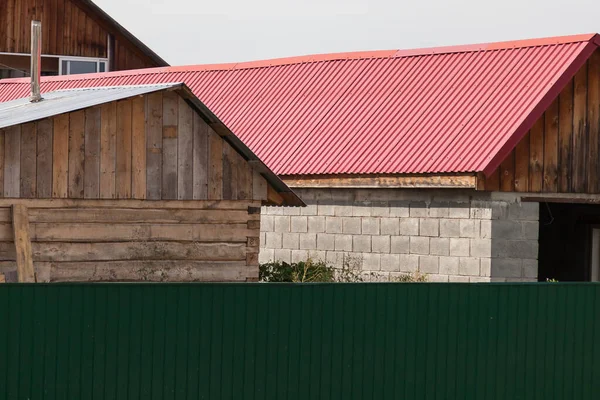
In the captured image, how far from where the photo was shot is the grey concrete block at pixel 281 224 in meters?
22.3

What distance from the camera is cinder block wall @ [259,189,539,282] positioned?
19.6 meters

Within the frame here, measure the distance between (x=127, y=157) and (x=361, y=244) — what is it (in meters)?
6.13

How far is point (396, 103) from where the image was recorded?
74.4 feet

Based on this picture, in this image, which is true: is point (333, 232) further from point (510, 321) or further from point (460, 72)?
point (510, 321)

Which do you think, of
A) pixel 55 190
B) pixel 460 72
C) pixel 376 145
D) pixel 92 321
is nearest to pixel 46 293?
pixel 92 321

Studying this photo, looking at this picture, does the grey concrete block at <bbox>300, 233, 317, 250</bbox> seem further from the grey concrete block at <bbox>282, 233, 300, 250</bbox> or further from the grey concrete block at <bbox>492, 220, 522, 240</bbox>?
the grey concrete block at <bbox>492, 220, 522, 240</bbox>

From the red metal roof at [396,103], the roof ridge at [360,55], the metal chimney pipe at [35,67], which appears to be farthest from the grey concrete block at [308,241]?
the metal chimney pipe at [35,67]

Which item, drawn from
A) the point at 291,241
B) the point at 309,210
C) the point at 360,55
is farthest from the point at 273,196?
the point at 360,55

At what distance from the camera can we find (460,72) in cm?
2252

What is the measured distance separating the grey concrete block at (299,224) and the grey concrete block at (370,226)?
4.47 ft

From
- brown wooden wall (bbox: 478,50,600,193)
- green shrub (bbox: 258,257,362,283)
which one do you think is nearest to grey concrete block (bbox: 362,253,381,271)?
green shrub (bbox: 258,257,362,283)

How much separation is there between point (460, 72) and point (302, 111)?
3415 mm

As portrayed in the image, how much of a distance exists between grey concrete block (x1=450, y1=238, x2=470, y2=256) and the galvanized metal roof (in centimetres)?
584

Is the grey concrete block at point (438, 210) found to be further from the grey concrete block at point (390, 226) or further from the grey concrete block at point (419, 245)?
the grey concrete block at point (390, 226)
